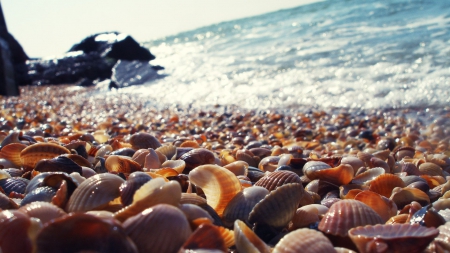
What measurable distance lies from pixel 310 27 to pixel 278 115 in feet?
39.8

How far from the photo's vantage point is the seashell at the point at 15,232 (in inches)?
47.5

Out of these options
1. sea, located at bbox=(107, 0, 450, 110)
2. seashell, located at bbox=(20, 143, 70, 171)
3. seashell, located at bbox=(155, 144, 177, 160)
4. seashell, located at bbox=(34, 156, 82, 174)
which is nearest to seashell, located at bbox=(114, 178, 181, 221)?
seashell, located at bbox=(34, 156, 82, 174)

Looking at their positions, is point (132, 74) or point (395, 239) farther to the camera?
point (132, 74)

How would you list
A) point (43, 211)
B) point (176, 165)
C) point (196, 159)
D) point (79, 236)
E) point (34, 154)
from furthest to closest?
point (196, 159) → point (176, 165) → point (34, 154) → point (43, 211) → point (79, 236)

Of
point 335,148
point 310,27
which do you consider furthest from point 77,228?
point 310,27

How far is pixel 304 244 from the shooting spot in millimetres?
1303

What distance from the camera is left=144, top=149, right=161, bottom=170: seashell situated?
251 centimetres

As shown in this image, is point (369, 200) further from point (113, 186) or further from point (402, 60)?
point (402, 60)

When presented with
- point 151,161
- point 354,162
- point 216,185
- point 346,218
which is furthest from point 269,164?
point 346,218

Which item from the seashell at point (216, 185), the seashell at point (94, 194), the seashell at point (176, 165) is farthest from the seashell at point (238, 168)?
the seashell at point (94, 194)

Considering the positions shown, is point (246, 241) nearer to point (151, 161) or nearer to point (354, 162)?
point (151, 161)

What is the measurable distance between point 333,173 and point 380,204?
0.54 metres

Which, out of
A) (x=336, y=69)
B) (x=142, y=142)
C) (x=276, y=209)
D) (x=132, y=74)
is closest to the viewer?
(x=276, y=209)

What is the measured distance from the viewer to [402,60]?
961 cm
